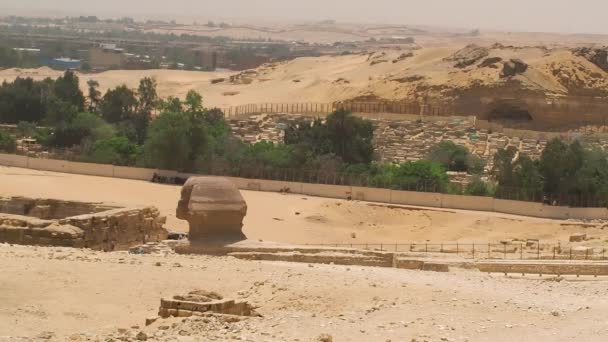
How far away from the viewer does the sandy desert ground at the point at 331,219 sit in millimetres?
38344

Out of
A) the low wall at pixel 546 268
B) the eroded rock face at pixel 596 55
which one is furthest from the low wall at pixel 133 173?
the eroded rock face at pixel 596 55

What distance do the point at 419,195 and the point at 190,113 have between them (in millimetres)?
12280

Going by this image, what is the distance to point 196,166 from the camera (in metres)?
47.7

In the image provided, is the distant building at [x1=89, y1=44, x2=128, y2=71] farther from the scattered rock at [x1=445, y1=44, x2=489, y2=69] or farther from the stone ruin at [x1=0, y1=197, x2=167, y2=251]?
the stone ruin at [x1=0, y1=197, x2=167, y2=251]

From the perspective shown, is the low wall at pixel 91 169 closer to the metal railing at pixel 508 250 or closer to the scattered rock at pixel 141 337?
the metal railing at pixel 508 250

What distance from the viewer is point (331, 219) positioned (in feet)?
135

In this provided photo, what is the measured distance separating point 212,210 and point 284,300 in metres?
7.19

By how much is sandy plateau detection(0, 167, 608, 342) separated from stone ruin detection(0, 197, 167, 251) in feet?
5.52

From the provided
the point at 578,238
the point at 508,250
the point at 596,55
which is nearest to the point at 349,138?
the point at 578,238

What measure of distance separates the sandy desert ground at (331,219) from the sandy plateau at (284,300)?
12.6 metres

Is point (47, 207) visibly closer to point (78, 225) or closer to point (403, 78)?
point (78, 225)

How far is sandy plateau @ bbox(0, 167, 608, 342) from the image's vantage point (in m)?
17.7

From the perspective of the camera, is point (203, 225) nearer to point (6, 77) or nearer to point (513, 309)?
point (513, 309)

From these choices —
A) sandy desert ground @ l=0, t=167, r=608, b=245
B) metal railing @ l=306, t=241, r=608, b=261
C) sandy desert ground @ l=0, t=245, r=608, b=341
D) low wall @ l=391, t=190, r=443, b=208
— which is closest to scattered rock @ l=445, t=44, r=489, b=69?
low wall @ l=391, t=190, r=443, b=208
